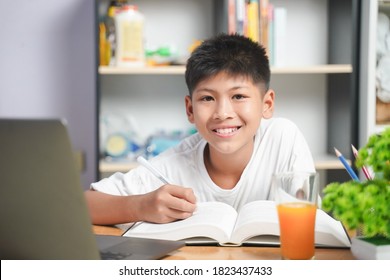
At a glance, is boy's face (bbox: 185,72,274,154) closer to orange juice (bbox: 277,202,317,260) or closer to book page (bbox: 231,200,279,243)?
book page (bbox: 231,200,279,243)

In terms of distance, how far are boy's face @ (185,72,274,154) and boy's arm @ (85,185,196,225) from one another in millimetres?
276

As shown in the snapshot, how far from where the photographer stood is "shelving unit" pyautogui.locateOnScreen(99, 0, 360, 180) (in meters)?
2.41

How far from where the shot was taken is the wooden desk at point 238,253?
805 millimetres

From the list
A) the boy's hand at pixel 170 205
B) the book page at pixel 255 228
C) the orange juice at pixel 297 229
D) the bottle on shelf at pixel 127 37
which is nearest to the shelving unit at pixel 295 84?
the bottle on shelf at pixel 127 37

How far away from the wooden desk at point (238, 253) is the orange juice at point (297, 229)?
5cm

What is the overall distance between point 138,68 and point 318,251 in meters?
1.46

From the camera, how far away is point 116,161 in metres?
2.26

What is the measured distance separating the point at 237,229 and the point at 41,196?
0.33m

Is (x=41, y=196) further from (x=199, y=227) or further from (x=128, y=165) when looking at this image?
(x=128, y=165)

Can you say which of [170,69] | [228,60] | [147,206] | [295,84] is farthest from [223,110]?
[295,84]

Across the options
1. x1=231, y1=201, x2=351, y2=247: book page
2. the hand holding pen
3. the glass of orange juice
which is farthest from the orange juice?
the hand holding pen

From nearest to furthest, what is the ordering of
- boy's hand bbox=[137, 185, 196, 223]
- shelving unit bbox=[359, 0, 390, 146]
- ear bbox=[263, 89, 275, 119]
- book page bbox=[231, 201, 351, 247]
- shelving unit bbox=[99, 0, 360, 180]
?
book page bbox=[231, 201, 351, 247], boy's hand bbox=[137, 185, 196, 223], ear bbox=[263, 89, 275, 119], shelving unit bbox=[359, 0, 390, 146], shelving unit bbox=[99, 0, 360, 180]

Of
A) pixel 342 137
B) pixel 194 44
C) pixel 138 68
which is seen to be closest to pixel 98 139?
pixel 138 68
